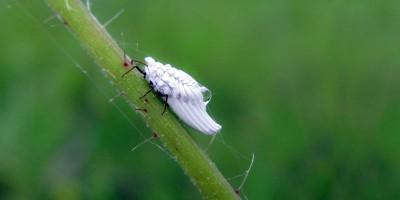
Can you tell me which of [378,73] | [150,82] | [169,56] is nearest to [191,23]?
[169,56]

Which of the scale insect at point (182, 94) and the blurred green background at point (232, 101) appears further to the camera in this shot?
the blurred green background at point (232, 101)

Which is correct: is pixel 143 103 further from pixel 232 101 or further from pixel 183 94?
pixel 232 101

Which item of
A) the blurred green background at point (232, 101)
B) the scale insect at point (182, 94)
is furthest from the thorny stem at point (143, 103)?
the blurred green background at point (232, 101)

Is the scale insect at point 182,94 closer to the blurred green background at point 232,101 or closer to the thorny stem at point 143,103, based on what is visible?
the thorny stem at point 143,103

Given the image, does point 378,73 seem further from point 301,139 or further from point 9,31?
point 9,31

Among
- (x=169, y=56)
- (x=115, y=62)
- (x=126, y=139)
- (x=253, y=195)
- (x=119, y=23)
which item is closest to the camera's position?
(x=115, y=62)

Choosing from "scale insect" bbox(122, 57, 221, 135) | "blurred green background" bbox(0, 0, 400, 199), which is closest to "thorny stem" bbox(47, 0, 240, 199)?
"scale insect" bbox(122, 57, 221, 135)
